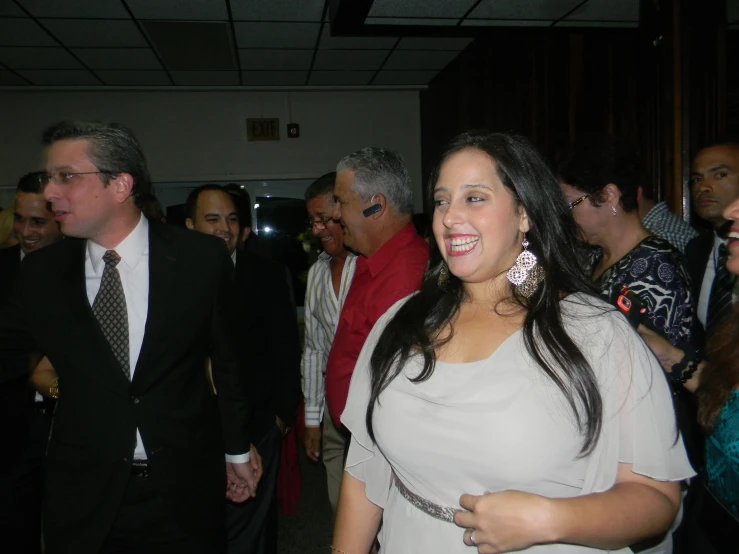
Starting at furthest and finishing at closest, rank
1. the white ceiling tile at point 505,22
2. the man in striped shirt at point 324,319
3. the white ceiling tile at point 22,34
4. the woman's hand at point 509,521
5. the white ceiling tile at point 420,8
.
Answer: the white ceiling tile at point 22,34 < the white ceiling tile at point 505,22 < the white ceiling tile at point 420,8 < the man in striped shirt at point 324,319 < the woman's hand at point 509,521

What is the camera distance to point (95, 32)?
4695 mm

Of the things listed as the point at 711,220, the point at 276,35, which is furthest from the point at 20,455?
the point at 276,35

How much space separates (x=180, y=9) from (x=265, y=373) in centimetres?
323

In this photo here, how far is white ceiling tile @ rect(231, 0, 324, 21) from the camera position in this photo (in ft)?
13.9

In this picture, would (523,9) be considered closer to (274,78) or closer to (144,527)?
(274,78)

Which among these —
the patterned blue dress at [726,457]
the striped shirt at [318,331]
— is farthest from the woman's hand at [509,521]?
the striped shirt at [318,331]

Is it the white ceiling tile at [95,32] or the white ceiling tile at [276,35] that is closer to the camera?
the white ceiling tile at [95,32]

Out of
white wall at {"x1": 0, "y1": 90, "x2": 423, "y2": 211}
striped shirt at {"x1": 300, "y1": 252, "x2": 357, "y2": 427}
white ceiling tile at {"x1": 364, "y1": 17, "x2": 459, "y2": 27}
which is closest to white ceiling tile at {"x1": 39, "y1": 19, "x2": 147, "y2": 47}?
white wall at {"x1": 0, "y1": 90, "x2": 423, "y2": 211}

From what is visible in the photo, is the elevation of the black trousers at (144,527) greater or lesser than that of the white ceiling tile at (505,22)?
lesser

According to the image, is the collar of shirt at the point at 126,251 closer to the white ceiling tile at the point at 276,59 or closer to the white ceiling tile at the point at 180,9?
the white ceiling tile at the point at 180,9

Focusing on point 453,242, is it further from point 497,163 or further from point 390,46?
point 390,46

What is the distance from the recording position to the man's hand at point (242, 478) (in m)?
1.92

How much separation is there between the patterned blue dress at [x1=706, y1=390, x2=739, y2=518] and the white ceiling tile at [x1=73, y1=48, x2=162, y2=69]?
5431 mm

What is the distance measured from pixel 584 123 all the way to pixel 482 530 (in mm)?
3898
